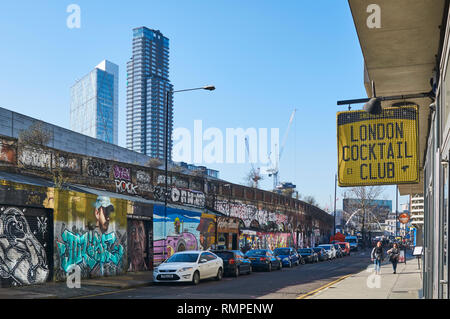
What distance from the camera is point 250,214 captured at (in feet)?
163

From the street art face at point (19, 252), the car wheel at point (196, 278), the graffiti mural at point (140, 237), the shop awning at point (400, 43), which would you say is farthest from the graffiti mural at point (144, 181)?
the shop awning at point (400, 43)

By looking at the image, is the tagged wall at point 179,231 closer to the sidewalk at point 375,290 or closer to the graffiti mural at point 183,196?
the graffiti mural at point 183,196

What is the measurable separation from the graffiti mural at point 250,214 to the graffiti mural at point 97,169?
15.5m

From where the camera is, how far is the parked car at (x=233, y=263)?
27.2 meters

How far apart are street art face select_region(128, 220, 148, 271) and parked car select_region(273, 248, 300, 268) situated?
10871 mm

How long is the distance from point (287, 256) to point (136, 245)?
1250 cm

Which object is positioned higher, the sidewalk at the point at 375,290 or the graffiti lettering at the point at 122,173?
the graffiti lettering at the point at 122,173

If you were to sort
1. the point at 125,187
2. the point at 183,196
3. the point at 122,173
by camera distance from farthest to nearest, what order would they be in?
the point at 183,196 < the point at 125,187 < the point at 122,173

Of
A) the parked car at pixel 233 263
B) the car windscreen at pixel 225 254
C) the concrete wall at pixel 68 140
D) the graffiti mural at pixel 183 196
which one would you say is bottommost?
the parked car at pixel 233 263

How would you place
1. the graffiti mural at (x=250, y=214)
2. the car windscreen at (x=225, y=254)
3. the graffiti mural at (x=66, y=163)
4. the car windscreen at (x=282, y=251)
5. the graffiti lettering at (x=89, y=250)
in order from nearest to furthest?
the graffiti lettering at (x=89, y=250), the graffiti mural at (x=66, y=163), the car windscreen at (x=225, y=254), the car windscreen at (x=282, y=251), the graffiti mural at (x=250, y=214)

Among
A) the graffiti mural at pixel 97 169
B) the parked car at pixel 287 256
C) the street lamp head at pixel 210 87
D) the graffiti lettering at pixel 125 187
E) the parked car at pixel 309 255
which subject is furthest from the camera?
the parked car at pixel 309 255

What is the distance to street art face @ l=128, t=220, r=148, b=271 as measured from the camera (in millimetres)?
27844

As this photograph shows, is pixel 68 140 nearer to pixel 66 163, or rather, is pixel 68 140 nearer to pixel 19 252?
pixel 66 163

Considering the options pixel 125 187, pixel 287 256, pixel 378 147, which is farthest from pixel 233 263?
pixel 378 147
